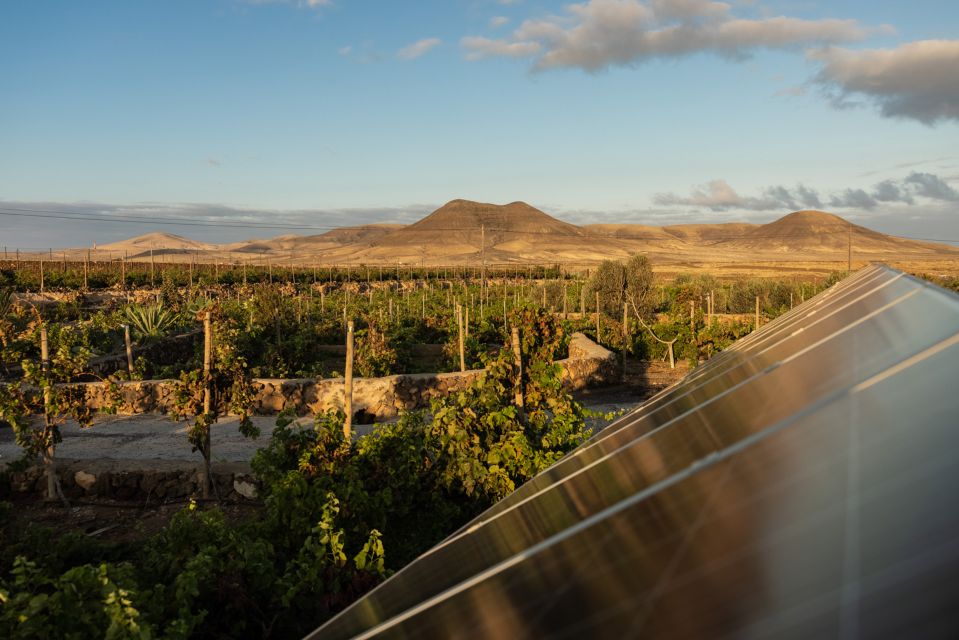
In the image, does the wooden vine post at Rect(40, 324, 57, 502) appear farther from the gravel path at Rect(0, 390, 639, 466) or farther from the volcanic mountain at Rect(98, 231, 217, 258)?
the volcanic mountain at Rect(98, 231, 217, 258)

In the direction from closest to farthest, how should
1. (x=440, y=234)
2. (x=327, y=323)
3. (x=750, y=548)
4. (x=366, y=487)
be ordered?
(x=750, y=548) → (x=366, y=487) → (x=327, y=323) → (x=440, y=234)

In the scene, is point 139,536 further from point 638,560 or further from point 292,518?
point 638,560

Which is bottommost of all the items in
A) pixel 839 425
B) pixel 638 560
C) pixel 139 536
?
pixel 139 536

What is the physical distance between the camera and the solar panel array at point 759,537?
673 mm

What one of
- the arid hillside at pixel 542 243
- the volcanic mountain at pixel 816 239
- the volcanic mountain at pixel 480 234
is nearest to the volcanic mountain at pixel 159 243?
the arid hillside at pixel 542 243

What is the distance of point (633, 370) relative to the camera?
18.6m

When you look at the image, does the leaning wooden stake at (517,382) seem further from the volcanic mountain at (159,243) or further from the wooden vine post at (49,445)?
the volcanic mountain at (159,243)

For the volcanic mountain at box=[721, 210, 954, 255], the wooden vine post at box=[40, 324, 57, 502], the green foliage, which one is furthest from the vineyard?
the volcanic mountain at box=[721, 210, 954, 255]

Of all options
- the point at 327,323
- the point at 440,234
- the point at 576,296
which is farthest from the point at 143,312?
the point at 440,234

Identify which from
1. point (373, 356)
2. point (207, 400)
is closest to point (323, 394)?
point (373, 356)

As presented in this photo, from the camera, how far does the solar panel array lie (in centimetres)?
67

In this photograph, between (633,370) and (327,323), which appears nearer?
(633,370)

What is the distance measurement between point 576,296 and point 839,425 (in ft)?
124

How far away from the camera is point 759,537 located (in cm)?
83
